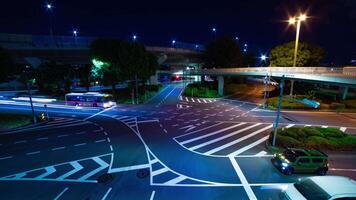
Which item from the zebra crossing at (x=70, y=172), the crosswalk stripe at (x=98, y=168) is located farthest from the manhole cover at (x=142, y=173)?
the crosswalk stripe at (x=98, y=168)

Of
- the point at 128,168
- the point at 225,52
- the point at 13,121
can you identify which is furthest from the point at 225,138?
the point at 225,52

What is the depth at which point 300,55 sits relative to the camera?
4844 cm

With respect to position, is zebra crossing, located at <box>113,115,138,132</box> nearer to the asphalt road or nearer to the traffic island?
the asphalt road

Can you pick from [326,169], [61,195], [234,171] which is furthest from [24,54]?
[326,169]

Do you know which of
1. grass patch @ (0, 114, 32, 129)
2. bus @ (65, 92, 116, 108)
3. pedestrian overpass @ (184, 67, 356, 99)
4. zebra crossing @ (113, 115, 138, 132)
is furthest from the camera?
bus @ (65, 92, 116, 108)

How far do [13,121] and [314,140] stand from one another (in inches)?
1530

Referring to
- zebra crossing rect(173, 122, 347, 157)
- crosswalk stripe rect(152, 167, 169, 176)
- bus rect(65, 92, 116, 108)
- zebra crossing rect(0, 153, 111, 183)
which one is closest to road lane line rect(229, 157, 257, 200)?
zebra crossing rect(173, 122, 347, 157)

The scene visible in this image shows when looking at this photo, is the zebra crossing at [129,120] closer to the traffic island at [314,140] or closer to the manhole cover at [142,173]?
the manhole cover at [142,173]

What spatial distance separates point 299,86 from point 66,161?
54327mm

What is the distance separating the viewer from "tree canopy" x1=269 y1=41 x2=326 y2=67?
159ft

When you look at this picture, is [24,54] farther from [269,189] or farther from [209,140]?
[269,189]

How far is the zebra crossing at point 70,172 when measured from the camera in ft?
51.8

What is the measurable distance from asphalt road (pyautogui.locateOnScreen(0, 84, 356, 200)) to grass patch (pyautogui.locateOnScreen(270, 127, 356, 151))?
1228 millimetres

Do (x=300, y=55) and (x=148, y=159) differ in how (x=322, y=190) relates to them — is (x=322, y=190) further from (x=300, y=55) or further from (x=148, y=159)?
(x=300, y=55)
